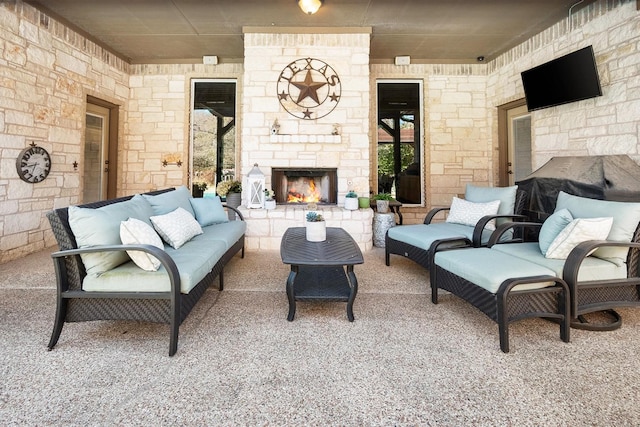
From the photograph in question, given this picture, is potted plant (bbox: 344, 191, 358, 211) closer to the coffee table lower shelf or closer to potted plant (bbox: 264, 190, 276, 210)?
potted plant (bbox: 264, 190, 276, 210)

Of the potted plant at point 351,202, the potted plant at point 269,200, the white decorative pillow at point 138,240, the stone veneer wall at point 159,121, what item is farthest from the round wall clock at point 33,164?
the potted plant at point 351,202

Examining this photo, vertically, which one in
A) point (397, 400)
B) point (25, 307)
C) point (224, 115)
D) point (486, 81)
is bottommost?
point (397, 400)

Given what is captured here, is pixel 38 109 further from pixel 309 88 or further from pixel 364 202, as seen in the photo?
pixel 364 202

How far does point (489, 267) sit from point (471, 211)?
1554 millimetres

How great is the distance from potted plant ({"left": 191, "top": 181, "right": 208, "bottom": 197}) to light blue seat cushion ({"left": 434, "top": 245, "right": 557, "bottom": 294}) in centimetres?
488

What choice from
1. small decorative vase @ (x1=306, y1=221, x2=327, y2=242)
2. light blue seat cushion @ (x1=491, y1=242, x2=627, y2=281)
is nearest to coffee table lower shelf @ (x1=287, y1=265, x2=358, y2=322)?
small decorative vase @ (x1=306, y1=221, x2=327, y2=242)

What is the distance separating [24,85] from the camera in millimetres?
3746

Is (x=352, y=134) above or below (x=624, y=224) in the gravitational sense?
above

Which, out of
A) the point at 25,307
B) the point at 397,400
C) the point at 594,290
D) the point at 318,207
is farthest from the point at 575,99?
the point at 25,307

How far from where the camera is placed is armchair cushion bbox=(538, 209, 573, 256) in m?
2.14

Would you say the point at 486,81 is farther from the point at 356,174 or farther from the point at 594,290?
the point at 594,290

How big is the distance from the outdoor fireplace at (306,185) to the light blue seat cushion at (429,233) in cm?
167

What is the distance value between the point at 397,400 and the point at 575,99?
180 inches

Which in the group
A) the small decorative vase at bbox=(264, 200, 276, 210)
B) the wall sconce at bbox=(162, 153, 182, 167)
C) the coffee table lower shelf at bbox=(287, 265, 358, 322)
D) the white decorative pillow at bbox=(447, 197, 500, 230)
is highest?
the wall sconce at bbox=(162, 153, 182, 167)
